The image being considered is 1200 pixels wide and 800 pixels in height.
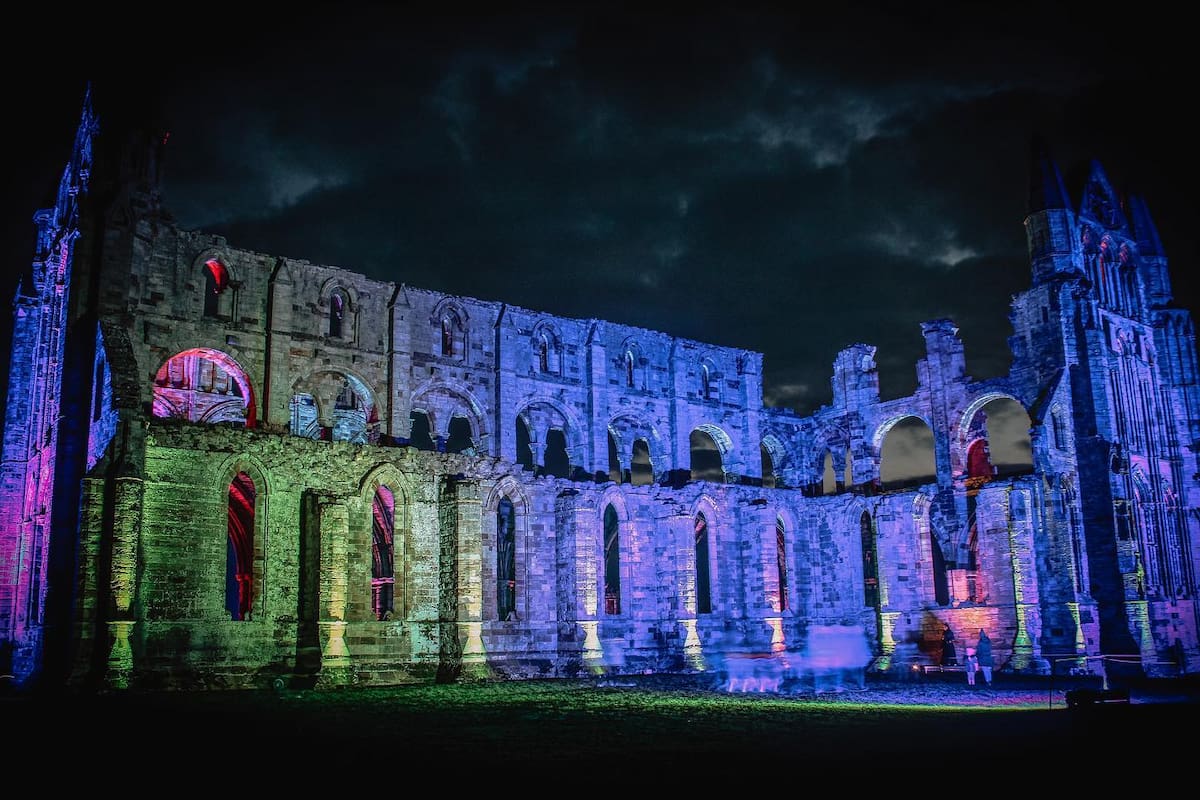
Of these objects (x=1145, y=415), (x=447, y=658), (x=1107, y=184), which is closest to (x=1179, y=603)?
(x=1145, y=415)

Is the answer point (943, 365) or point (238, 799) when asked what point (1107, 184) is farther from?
point (238, 799)

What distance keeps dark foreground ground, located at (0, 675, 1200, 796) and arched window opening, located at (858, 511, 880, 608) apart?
60.4 feet

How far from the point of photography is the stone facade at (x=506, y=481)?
2519 cm

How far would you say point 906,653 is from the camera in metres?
38.4

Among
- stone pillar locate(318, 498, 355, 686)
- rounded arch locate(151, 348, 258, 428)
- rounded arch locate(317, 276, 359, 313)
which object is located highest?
rounded arch locate(317, 276, 359, 313)

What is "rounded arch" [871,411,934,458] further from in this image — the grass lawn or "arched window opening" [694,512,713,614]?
the grass lawn

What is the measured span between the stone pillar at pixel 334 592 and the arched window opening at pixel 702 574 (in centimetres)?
1588

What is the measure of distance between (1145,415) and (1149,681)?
545 inches

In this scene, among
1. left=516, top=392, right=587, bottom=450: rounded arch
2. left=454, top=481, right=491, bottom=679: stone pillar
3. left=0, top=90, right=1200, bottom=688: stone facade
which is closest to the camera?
left=0, top=90, right=1200, bottom=688: stone facade

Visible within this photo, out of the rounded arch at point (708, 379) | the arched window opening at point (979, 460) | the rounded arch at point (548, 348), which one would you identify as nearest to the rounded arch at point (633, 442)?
the rounded arch at point (708, 379)

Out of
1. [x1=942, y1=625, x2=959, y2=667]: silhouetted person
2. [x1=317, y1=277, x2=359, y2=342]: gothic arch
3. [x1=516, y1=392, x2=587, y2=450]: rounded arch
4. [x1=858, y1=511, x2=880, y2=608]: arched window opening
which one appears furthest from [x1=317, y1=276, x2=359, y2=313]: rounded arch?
[x1=942, y1=625, x2=959, y2=667]: silhouetted person

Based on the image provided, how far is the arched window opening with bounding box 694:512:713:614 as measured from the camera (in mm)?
41531

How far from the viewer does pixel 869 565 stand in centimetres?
4381

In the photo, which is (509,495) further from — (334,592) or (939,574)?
(939,574)
